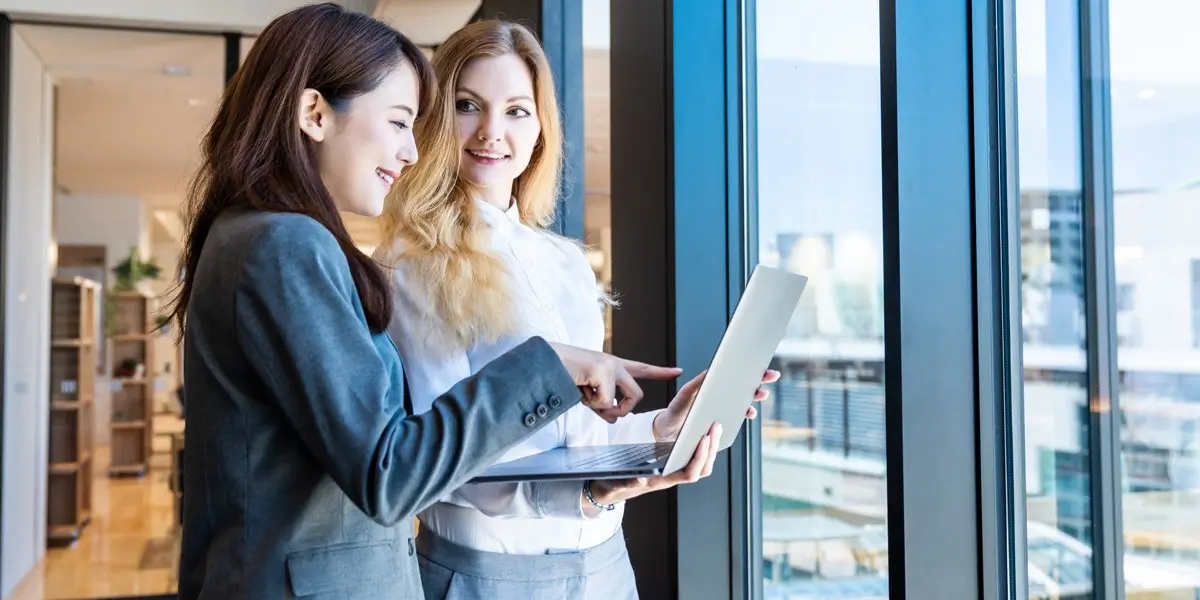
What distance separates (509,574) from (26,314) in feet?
14.1

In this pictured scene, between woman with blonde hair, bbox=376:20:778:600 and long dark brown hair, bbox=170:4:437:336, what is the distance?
0.27m

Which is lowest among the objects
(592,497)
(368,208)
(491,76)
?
(592,497)

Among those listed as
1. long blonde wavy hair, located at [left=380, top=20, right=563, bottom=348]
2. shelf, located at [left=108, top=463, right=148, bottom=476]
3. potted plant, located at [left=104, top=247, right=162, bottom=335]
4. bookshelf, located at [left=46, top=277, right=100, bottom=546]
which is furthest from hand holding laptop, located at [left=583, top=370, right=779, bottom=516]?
shelf, located at [left=108, top=463, right=148, bottom=476]

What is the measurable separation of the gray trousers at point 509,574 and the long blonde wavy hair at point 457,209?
0.27 meters

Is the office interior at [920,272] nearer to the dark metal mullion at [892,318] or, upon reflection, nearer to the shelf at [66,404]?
the dark metal mullion at [892,318]

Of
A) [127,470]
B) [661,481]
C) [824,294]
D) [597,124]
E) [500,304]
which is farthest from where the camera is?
[127,470]

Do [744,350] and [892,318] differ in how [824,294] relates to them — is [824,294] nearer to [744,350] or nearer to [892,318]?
[892,318]

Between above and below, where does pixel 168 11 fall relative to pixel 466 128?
above

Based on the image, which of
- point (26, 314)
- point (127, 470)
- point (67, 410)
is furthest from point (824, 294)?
point (127, 470)

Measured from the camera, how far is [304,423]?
0.84 m

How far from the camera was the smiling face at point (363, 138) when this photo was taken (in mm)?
1011

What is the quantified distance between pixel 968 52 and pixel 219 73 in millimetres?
4455

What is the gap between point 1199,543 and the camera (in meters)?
0.84

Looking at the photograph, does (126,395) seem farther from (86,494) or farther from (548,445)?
(548,445)
